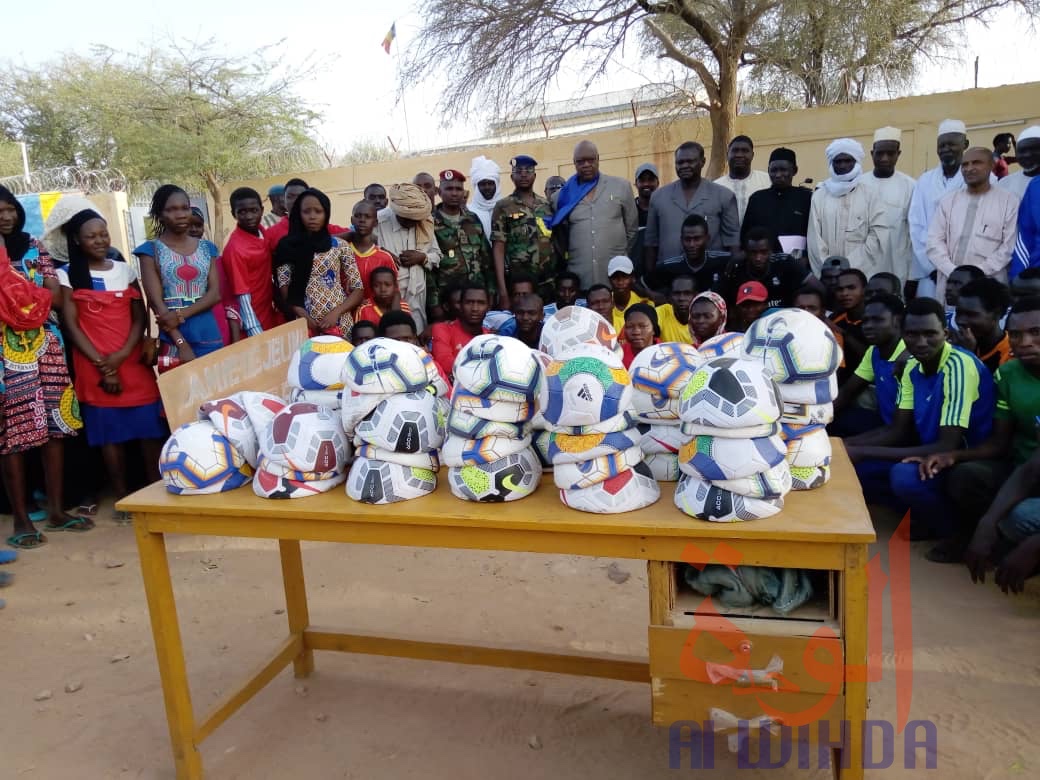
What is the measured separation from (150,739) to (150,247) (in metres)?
3.12

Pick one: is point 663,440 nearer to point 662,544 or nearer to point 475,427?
point 662,544

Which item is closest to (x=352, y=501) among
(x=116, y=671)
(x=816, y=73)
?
(x=116, y=671)

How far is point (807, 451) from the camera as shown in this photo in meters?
2.29

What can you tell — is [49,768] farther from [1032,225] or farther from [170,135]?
[170,135]

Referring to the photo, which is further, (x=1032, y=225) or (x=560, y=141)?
(x=560, y=141)

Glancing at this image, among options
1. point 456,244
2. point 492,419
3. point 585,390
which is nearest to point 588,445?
point 585,390

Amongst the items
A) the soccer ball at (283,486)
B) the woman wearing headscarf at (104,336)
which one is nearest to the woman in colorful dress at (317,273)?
the woman wearing headscarf at (104,336)

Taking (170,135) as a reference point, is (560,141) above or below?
below

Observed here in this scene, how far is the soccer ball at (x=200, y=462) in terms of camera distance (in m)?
2.53

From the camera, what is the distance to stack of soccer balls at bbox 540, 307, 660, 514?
215cm

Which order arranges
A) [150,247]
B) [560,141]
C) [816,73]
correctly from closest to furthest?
[150,247] < [816,73] < [560,141]

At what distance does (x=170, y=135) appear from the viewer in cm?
1891

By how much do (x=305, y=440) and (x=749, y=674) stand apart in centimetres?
148

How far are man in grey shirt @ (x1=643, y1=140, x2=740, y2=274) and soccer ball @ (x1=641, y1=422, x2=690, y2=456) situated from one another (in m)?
3.58
